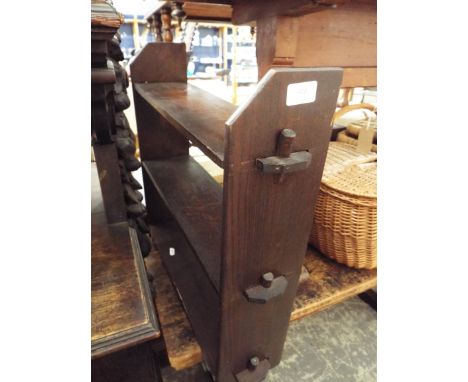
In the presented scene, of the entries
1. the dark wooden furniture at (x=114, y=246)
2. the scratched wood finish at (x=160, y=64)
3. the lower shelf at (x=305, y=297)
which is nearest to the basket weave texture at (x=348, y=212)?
the lower shelf at (x=305, y=297)

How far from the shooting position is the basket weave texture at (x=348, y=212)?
95cm

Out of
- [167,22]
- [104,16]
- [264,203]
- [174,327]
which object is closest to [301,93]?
[264,203]

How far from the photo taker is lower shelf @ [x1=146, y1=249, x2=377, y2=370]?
2.92ft

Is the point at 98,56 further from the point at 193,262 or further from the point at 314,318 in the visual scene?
the point at 314,318

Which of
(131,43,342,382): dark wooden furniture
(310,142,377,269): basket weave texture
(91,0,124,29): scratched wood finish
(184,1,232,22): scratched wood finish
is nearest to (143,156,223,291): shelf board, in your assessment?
(131,43,342,382): dark wooden furniture

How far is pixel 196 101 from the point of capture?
2.98 feet

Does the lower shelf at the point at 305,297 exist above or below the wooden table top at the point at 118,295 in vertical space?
below

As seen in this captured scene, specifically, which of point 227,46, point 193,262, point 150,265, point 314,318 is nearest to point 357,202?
point 193,262

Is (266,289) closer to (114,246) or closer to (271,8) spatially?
(114,246)

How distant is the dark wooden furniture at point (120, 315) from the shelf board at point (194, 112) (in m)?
0.38

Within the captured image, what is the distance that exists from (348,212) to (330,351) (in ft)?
2.18

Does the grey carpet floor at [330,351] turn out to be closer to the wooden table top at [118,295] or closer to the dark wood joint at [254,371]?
the dark wood joint at [254,371]

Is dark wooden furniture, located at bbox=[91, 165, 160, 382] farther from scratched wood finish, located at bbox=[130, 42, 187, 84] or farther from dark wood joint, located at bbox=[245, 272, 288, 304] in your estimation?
scratched wood finish, located at bbox=[130, 42, 187, 84]
